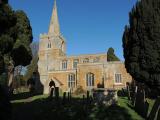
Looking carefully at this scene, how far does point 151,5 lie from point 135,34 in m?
2.70

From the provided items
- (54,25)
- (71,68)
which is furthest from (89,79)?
(54,25)

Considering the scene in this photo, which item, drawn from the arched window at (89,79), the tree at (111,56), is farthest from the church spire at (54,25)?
the arched window at (89,79)

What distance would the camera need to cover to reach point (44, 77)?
56.5 meters

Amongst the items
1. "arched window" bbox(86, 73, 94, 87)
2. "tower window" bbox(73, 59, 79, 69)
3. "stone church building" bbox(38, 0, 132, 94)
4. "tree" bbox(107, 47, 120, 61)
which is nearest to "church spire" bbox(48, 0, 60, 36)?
"stone church building" bbox(38, 0, 132, 94)

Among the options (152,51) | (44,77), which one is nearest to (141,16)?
(152,51)

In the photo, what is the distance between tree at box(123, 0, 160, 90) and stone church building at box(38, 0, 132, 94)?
79.0ft

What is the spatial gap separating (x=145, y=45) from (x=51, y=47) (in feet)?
139

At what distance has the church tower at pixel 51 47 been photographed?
193ft

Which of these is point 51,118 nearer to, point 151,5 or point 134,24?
point 134,24

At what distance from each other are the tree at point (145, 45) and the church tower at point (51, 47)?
37275mm

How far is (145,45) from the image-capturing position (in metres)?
20.2

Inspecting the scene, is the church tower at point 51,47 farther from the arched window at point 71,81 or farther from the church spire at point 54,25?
the arched window at point 71,81

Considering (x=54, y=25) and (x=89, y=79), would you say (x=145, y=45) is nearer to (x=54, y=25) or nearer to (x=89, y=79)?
(x=89, y=79)

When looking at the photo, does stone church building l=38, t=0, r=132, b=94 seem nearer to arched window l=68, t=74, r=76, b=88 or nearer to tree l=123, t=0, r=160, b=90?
arched window l=68, t=74, r=76, b=88
